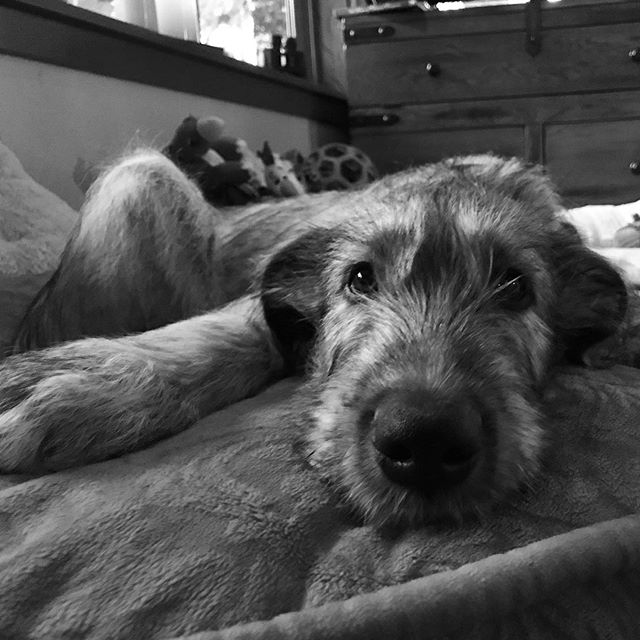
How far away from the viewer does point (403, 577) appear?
83 centimetres

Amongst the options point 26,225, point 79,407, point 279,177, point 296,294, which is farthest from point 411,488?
point 279,177

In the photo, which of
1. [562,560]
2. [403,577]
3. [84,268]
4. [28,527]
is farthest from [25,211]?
[562,560]

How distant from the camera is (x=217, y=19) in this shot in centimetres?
456

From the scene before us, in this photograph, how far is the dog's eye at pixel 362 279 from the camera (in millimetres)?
1487

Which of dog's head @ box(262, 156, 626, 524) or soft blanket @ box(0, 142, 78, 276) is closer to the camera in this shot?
dog's head @ box(262, 156, 626, 524)

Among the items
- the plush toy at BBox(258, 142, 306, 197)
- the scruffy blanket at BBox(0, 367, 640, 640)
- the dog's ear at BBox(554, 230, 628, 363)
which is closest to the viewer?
the scruffy blanket at BBox(0, 367, 640, 640)

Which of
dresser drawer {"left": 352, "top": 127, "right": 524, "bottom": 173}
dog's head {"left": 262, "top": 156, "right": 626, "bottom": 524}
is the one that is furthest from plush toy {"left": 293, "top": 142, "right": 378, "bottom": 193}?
dog's head {"left": 262, "top": 156, "right": 626, "bottom": 524}

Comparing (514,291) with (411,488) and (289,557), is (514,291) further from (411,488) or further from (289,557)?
(289,557)

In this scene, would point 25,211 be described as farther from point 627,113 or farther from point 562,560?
point 627,113

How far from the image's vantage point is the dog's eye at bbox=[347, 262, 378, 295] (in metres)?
1.49

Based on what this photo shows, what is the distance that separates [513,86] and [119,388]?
4.09 metres

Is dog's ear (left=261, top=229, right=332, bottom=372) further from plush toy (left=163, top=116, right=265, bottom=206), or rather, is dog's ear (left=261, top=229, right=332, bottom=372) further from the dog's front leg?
plush toy (left=163, top=116, right=265, bottom=206)

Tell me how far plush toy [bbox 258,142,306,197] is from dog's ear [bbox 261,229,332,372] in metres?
1.19

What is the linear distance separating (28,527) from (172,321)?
38.7 inches
